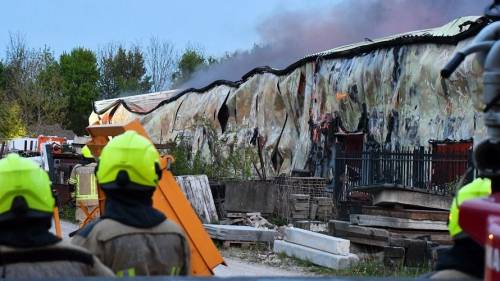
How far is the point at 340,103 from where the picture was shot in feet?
74.0

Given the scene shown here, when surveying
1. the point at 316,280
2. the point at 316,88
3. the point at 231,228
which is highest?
the point at 316,88

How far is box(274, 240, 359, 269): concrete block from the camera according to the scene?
12586 millimetres

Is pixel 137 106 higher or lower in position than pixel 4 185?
higher

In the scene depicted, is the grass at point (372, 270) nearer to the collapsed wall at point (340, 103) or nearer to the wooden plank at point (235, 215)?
the collapsed wall at point (340, 103)

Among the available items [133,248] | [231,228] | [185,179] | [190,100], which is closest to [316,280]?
[133,248]

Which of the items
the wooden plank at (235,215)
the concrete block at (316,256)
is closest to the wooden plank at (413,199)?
the concrete block at (316,256)

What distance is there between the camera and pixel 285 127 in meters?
26.1

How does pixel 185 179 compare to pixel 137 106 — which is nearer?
pixel 185 179

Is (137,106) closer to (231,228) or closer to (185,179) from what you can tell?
(185,179)

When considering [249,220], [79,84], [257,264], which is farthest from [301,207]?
[79,84]

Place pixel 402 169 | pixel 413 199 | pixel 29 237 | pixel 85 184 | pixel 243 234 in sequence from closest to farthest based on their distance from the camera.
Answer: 1. pixel 29 237
2. pixel 413 199
3. pixel 243 234
4. pixel 402 169
5. pixel 85 184

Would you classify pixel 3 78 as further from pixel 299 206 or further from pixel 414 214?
pixel 414 214

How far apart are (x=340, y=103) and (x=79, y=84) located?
2142 inches

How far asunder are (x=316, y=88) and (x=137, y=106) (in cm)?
1937
